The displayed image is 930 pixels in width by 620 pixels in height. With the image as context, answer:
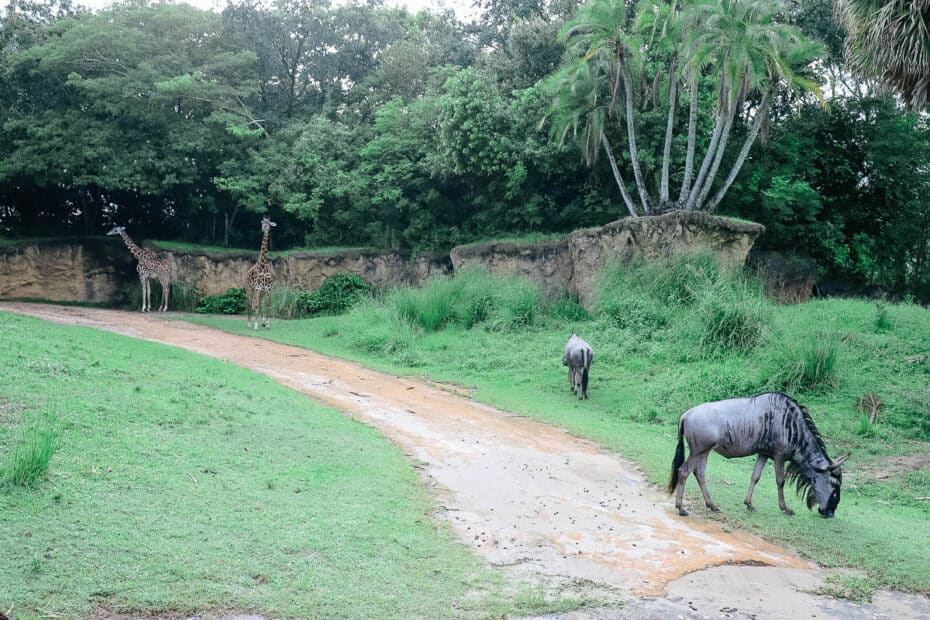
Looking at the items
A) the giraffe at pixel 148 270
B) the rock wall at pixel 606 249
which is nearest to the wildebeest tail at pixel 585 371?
the rock wall at pixel 606 249

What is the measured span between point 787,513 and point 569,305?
13.0 m

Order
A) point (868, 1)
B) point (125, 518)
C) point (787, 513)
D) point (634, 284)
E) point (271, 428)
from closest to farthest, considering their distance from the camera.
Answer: point (125, 518), point (787, 513), point (271, 428), point (868, 1), point (634, 284)

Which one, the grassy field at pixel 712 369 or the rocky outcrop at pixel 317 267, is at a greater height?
the rocky outcrop at pixel 317 267

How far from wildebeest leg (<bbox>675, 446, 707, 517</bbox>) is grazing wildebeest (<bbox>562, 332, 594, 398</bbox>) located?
5.98 metres

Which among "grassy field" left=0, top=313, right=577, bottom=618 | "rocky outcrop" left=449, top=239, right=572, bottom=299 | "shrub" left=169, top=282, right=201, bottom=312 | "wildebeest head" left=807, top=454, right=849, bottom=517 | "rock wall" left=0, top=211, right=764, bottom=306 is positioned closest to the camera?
"grassy field" left=0, top=313, right=577, bottom=618

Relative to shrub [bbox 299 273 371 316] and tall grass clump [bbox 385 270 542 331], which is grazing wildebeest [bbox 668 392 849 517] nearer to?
tall grass clump [bbox 385 270 542 331]

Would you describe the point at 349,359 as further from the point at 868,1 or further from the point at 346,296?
the point at 868,1

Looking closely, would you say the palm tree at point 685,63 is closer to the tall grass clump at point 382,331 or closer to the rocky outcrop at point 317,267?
the tall grass clump at point 382,331

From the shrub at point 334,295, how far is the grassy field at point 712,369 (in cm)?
307

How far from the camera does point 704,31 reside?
16.9m

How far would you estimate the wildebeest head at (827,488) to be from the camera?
23.4ft

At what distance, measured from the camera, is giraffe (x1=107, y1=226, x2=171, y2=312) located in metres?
23.9

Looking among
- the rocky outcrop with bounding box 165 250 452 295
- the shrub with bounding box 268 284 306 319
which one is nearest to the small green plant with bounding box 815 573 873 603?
the shrub with bounding box 268 284 306 319

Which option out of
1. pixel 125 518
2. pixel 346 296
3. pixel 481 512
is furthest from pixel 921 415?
pixel 346 296
